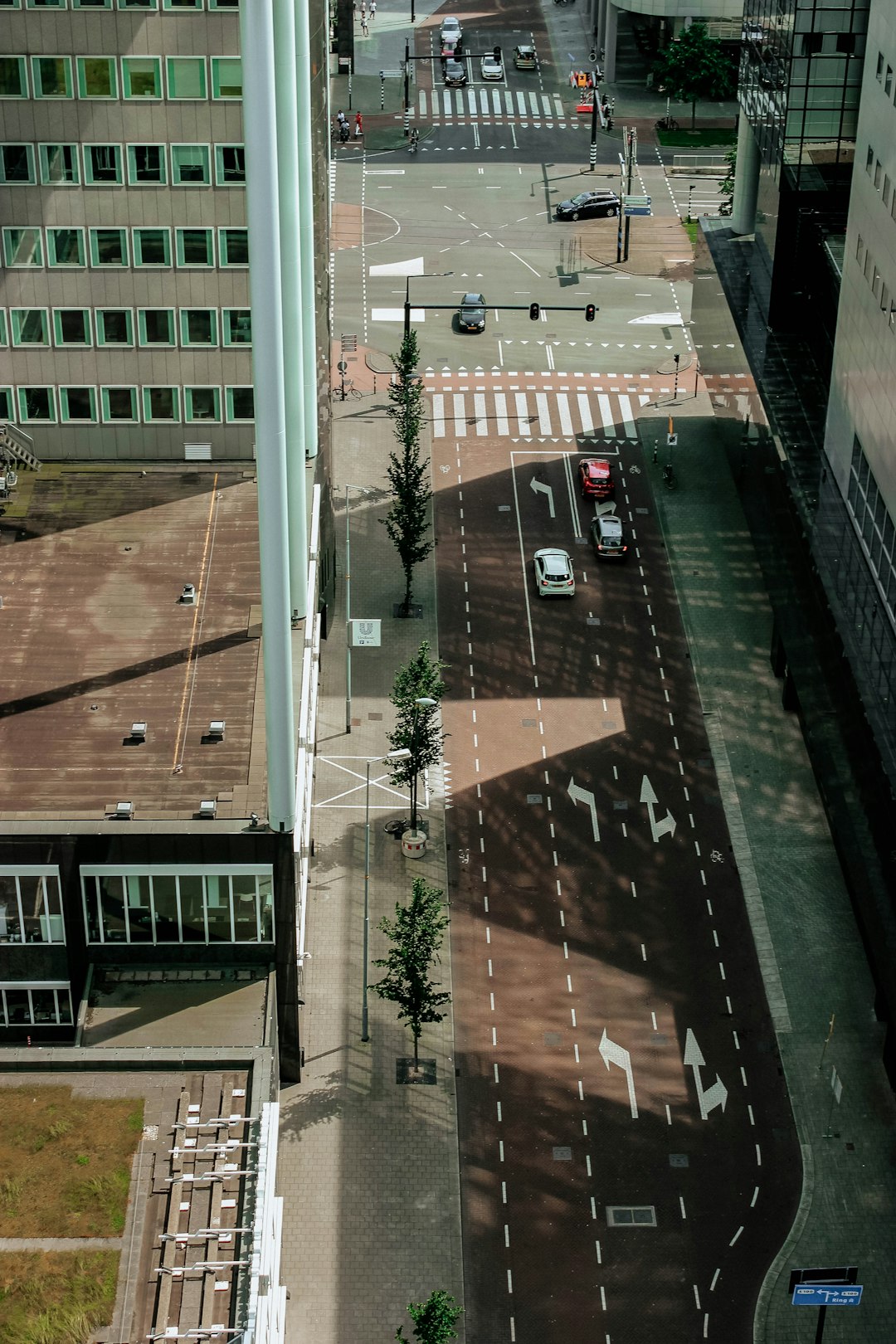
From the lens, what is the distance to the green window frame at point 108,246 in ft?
311

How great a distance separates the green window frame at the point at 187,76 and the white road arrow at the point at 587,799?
36.7 meters

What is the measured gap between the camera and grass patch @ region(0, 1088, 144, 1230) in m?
64.2

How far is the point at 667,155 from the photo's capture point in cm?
18025

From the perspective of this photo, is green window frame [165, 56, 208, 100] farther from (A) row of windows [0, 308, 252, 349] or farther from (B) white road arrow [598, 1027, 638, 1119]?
(B) white road arrow [598, 1027, 638, 1119]

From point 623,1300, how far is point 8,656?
119ft

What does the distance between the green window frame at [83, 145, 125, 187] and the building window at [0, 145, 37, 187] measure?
2.41 m

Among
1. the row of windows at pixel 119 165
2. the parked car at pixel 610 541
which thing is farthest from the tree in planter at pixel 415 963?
the parked car at pixel 610 541

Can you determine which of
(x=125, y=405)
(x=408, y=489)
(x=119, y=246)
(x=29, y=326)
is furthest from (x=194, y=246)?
→ (x=408, y=489)

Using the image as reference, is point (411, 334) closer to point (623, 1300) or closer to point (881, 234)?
point (881, 234)

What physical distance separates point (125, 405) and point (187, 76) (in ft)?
51.8

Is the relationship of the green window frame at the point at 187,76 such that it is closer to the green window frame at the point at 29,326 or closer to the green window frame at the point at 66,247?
the green window frame at the point at 66,247

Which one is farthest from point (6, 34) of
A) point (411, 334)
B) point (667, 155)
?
point (667, 155)

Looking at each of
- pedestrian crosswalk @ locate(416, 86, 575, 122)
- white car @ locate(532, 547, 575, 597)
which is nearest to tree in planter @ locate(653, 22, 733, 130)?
pedestrian crosswalk @ locate(416, 86, 575, 122)

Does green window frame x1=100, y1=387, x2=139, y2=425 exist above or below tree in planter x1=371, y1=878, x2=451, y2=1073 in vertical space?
above
